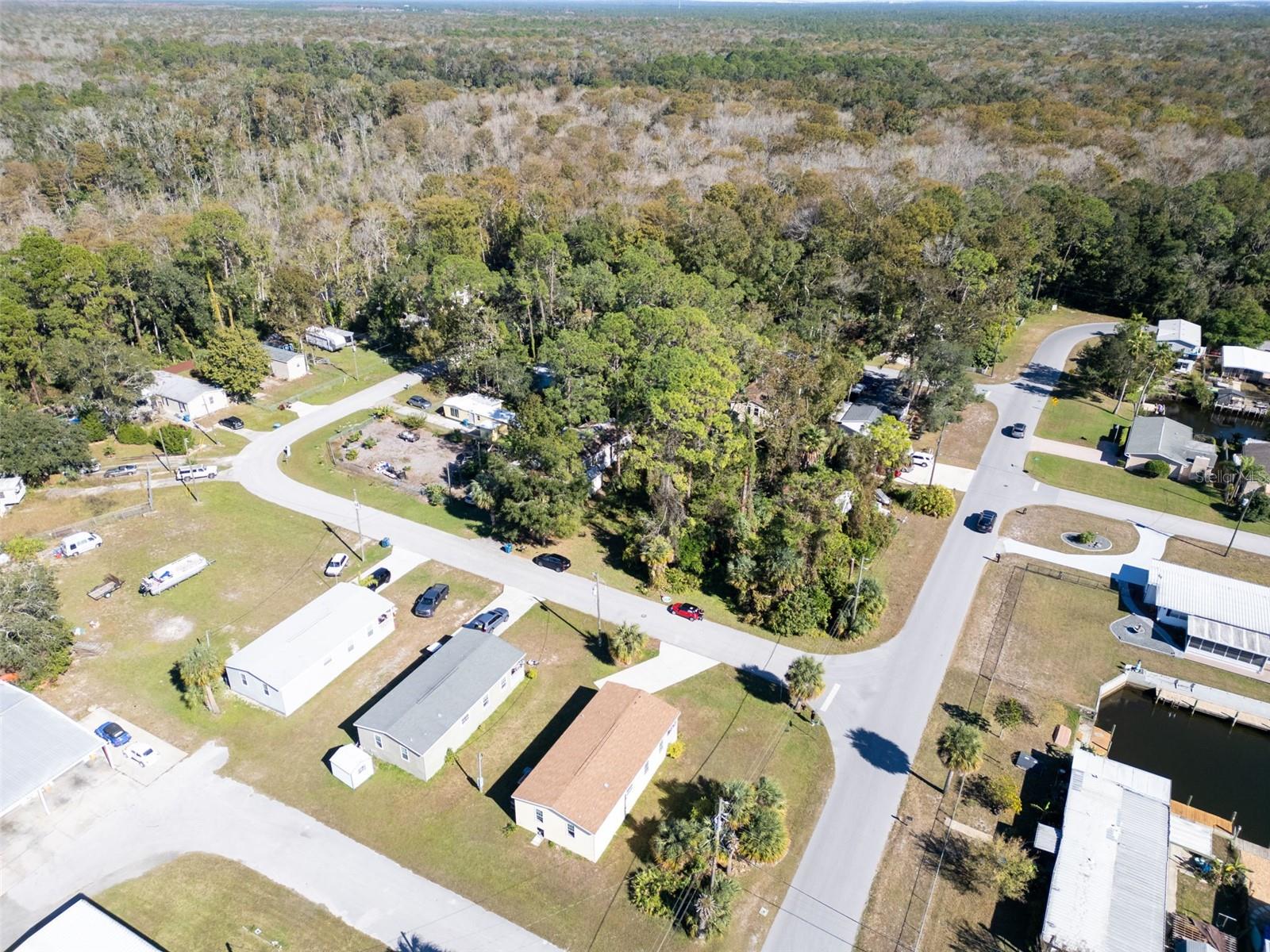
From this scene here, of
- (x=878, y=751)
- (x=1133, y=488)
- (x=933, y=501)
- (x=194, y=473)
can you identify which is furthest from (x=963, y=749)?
(x=194, y=473)

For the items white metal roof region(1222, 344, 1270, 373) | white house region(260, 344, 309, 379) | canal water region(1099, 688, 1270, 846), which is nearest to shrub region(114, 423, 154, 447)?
white house region(260, 344, 309, 379)

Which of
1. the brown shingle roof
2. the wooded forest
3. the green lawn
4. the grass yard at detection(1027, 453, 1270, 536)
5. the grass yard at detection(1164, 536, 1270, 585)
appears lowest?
the grass yard at detection(1164, 536, 1270, 585)

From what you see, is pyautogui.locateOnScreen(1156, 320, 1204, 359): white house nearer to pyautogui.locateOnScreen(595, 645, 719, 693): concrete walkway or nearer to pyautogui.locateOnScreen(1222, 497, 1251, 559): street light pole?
pyautogui.locateOnScreen(1222, 497, 1251, 559): street light pole

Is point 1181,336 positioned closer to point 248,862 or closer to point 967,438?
point 967,438

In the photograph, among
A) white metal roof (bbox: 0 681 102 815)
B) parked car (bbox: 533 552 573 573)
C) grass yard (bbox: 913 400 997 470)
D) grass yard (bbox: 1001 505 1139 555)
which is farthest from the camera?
grass yard (bbox: 913 400 997 470)

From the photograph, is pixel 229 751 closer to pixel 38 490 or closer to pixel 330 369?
pixel 38 490

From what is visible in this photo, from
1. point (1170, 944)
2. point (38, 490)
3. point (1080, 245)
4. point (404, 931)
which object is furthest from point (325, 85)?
point (1170, 944)
